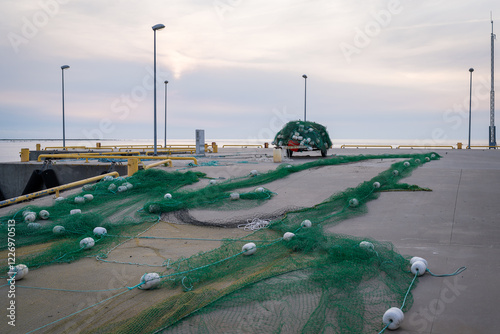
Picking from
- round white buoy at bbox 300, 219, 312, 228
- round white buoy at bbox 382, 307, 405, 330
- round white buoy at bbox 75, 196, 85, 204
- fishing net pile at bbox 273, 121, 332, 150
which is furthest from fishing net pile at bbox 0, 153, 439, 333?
fishing net pile at bbox 273, 121, 332, 150

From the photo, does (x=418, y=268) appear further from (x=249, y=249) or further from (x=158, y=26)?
(x=158, y=26)

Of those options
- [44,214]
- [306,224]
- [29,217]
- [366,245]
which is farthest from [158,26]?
[366,245]

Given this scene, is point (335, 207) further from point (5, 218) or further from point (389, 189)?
point (5, 218)

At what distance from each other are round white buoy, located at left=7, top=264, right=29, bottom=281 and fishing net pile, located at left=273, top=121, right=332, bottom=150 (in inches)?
573

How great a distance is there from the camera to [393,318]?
2889 millimetres

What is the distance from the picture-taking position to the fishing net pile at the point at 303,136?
1806 cm

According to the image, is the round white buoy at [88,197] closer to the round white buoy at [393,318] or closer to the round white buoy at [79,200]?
the round white buoy at [79,200]

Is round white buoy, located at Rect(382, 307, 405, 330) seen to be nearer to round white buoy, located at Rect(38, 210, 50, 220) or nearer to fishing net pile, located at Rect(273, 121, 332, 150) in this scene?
round white buoy, located at Rect(38, 210, 50, 220)

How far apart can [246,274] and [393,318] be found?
151 centimetres

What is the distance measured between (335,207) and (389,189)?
1870 mm

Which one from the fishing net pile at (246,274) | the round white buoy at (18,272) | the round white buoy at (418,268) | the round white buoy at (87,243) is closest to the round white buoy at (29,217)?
the fishing net pile at (246,274)

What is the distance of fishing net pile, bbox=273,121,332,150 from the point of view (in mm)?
18062

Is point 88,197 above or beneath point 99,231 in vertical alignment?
above

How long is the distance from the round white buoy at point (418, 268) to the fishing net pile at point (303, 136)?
14.3 m
